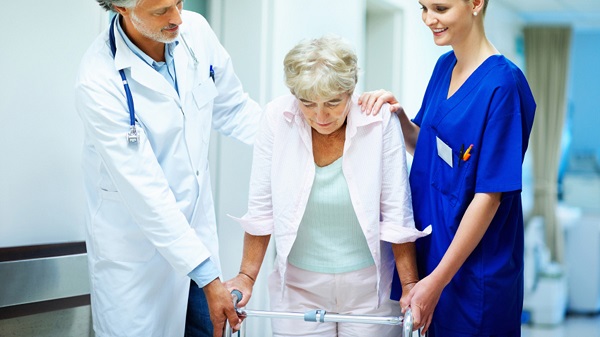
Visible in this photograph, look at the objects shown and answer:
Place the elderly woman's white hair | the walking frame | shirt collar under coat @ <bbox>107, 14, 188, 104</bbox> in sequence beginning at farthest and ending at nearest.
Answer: shirt collar under coat @ <bbox>107, 14, 188, 104</bbox>
the elderly woman's white hair
the walking frame

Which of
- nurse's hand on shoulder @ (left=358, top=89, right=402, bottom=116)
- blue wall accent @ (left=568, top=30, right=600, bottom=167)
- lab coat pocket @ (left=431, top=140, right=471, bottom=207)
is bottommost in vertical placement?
Result: lab coat pocket @ (left=431, top=140, right=471, bottom=207)

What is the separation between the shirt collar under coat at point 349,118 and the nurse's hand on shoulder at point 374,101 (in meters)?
0.01

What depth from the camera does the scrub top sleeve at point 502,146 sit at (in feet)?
5.31

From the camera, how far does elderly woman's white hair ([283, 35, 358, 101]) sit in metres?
1.69

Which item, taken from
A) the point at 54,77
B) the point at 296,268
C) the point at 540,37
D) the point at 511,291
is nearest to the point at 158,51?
the point at 54,77

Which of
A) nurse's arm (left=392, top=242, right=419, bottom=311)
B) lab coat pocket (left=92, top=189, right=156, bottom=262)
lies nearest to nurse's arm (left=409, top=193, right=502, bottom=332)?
nurse's arm (left=392, top=242, right=419, bottom=311)

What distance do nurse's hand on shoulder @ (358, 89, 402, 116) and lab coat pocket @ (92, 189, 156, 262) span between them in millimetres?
699

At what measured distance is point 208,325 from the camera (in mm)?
2084

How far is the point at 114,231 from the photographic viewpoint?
6.09 ft

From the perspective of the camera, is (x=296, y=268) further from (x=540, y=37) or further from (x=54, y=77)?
(x=540, y=37)

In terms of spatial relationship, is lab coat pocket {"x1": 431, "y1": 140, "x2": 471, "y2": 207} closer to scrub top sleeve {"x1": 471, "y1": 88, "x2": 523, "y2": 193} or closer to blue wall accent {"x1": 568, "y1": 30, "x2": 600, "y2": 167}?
scrub top sleeve {"x1": 471, "y1": 88, "x2": 523, "y2": 193}

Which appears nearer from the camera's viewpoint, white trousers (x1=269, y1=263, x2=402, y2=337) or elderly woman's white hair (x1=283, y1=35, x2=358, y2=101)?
elderly woman's white hair (x1=283, y1=35, x2=358, y2=101)

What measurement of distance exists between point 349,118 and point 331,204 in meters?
0.23

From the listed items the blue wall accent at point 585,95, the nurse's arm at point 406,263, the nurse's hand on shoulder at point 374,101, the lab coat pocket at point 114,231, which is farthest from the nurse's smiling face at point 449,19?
the blue wall accent at point 585,95
